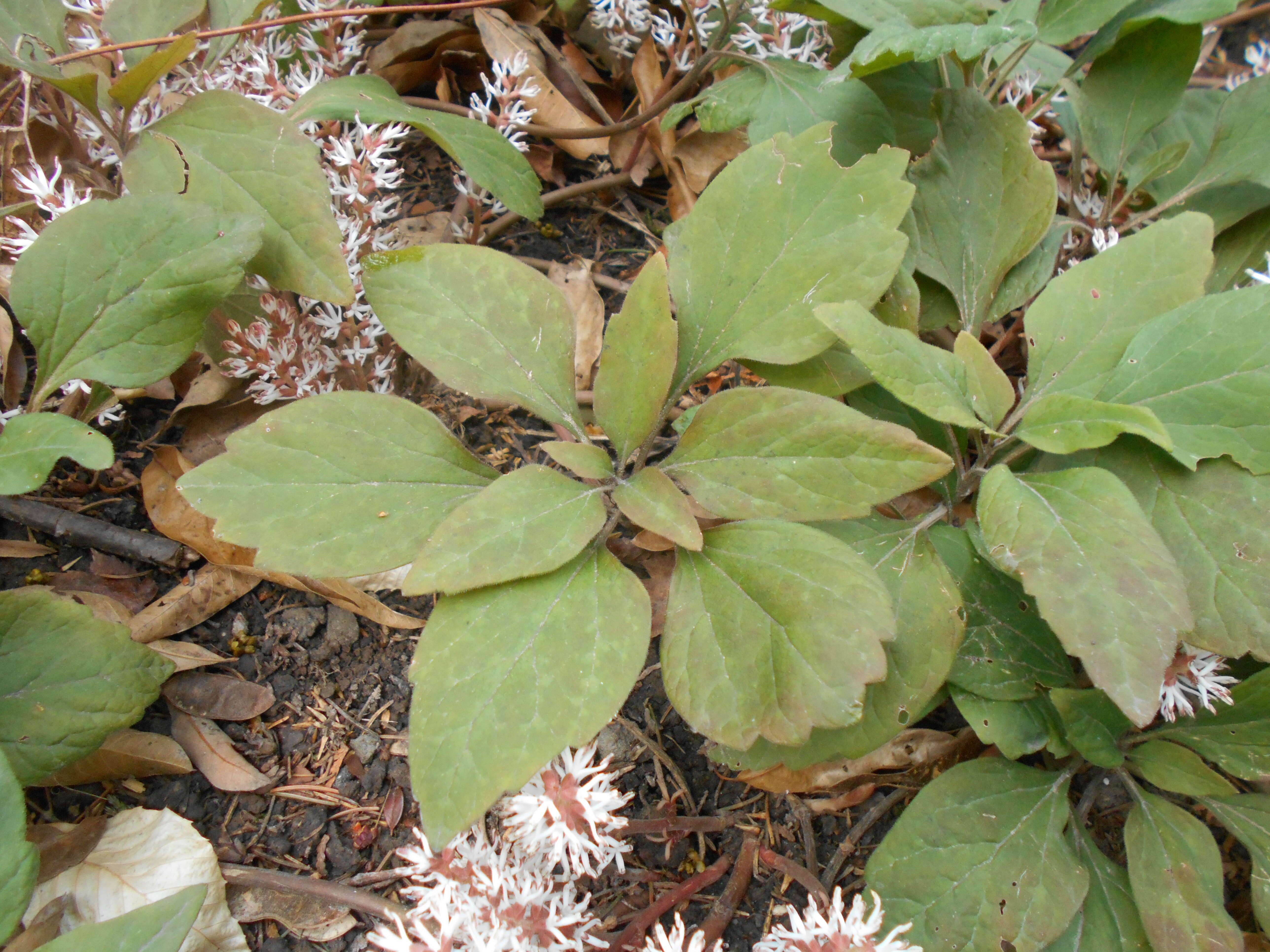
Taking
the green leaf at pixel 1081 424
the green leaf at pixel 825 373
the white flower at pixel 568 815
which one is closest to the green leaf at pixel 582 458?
the green leaf at pixel 825 373

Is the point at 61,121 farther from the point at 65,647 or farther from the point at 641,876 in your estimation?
the point at 641,876

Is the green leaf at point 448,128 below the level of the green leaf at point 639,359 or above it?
above

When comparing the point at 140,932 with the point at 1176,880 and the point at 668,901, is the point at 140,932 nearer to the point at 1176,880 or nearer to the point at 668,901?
the point at 668,901

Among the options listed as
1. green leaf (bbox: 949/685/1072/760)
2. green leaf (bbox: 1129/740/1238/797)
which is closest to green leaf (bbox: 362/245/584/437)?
green leaf (bbox: 949/685/1072/760)

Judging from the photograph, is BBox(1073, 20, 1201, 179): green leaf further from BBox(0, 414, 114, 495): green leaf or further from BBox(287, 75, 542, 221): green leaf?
BBox(0, 414, 114, 495): green leaf

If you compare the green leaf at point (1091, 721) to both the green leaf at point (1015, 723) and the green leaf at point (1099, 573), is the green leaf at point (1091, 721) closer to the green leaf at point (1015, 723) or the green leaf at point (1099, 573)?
the green leaf at point (1015, 723)

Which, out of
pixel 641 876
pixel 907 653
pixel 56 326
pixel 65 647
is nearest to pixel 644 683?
pixel 641 876
